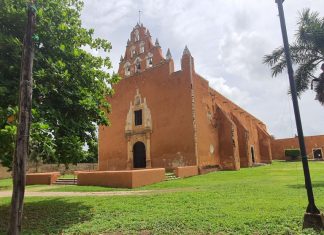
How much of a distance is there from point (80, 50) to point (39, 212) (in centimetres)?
497

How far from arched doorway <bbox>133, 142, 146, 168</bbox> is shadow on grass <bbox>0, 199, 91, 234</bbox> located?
13.6 metres

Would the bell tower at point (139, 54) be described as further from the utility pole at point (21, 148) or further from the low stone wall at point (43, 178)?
the utility pole at point (21, 148)

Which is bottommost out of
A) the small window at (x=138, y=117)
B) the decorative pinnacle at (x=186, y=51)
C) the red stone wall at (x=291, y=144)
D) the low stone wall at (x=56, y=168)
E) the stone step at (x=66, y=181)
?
the stone step at (x=66, y=181)

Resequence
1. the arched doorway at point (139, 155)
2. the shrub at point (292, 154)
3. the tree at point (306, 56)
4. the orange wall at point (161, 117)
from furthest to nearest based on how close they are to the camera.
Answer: the shrub at point (292, 154) → the arched doorway at point (139, 155) → the orange wall at point (161, 117) → the tree at point (306, 56)

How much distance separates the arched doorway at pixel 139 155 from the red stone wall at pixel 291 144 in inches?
1030

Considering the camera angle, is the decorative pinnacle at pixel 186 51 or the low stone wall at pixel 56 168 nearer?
the decorative pinnacle at pixel 186 51

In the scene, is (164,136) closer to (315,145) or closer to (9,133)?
(9,133)

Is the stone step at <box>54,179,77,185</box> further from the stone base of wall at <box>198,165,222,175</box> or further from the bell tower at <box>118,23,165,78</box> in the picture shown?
the bell tower at <box>118,23,165,78</box>

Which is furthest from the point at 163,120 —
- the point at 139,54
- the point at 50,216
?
the point at 50,216

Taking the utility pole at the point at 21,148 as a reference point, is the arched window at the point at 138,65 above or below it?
above

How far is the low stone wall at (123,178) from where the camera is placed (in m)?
14.2

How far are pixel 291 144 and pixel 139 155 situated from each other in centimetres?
2689

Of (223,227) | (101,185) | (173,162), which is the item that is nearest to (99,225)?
(223,227)

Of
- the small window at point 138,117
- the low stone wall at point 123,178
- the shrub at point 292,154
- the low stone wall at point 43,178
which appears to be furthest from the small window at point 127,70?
the shrub at point 292,154
